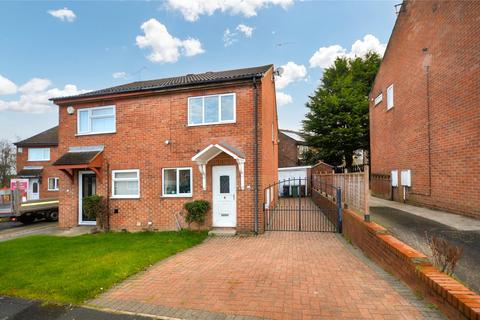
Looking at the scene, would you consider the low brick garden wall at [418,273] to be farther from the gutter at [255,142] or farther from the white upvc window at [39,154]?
the white upvc window at [39,154]

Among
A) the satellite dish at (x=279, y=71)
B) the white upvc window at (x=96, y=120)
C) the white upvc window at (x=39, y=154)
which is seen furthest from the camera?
the white upvc window at (x=39, y=154)

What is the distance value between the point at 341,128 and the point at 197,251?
23252 millimetres

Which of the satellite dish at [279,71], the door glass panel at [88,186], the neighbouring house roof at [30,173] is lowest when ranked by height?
the door glass panel at [88,186]

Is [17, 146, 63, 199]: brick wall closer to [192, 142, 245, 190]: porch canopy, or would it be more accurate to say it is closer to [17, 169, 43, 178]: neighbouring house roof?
[17, 169, 43, 178]: neighbouring house roof

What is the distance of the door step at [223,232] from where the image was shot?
9.32 m

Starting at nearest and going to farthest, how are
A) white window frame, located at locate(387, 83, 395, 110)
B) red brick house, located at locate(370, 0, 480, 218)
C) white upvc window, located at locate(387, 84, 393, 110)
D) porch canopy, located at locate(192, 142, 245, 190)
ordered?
1. red brick house, located at locate(370, 0, 480, 218)
2. porch canopy, located at locate(192, 142, 245, 190)
3. white window frame, located at locate(387, 83, 395, 110)
4. white upvc window, located at locate(387, 84, 393, 110)

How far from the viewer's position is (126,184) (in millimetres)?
11016

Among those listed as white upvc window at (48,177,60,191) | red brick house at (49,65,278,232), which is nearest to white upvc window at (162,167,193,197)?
red brick house at (49,65,278,232)

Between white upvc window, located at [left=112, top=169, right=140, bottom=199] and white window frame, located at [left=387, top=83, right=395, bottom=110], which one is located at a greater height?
white window frame, located at [left=387, top=83, right=395, bottom=110]

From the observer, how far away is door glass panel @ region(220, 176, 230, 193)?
988 centimetres

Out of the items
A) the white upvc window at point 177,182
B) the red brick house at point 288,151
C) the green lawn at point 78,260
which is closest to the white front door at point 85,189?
the green lawn at point 78,260

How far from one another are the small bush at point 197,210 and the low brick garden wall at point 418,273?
516cm

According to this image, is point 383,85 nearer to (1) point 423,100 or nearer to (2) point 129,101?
(1) point 423,100

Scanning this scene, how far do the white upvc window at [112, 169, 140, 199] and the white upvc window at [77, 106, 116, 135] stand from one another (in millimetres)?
1906
